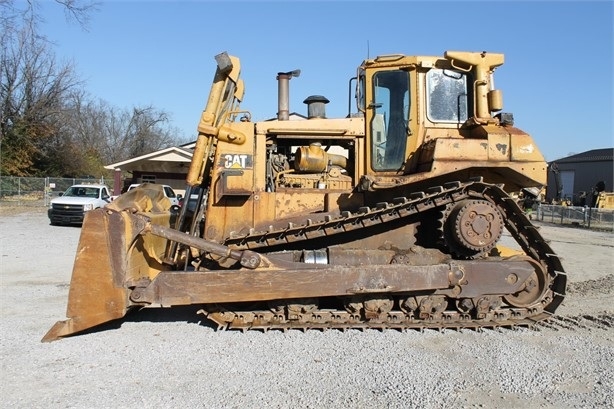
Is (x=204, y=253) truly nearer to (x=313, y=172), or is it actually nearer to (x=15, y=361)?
(x=313, y=172)

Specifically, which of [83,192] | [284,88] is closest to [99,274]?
[284,88]

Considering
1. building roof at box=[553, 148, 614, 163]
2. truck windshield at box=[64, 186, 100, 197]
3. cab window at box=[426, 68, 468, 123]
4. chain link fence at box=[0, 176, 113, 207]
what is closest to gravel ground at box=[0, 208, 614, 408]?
cab window at box=[426, 68, 468, 123]

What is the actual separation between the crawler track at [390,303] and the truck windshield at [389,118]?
774 mm

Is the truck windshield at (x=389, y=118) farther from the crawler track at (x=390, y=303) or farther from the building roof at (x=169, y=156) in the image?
the building roof at (x=169, y=156)

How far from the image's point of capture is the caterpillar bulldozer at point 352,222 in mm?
5789

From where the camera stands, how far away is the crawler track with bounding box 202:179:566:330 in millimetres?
6051

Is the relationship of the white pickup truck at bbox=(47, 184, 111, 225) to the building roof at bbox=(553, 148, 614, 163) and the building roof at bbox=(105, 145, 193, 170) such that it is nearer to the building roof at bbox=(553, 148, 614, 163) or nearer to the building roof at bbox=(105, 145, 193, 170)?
the building roof at bbox=(105, 145, 193, 170)

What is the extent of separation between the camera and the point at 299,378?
471 centimetres

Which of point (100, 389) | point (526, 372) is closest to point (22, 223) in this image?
point (100, 389)

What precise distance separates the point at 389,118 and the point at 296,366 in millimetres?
3376

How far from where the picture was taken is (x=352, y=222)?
20.0 ft

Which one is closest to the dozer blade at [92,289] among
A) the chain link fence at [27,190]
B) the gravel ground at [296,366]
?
the gravel ground at [296,366]

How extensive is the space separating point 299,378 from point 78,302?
8.56 ft

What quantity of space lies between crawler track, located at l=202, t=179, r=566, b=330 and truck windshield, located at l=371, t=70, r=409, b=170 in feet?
2.54
